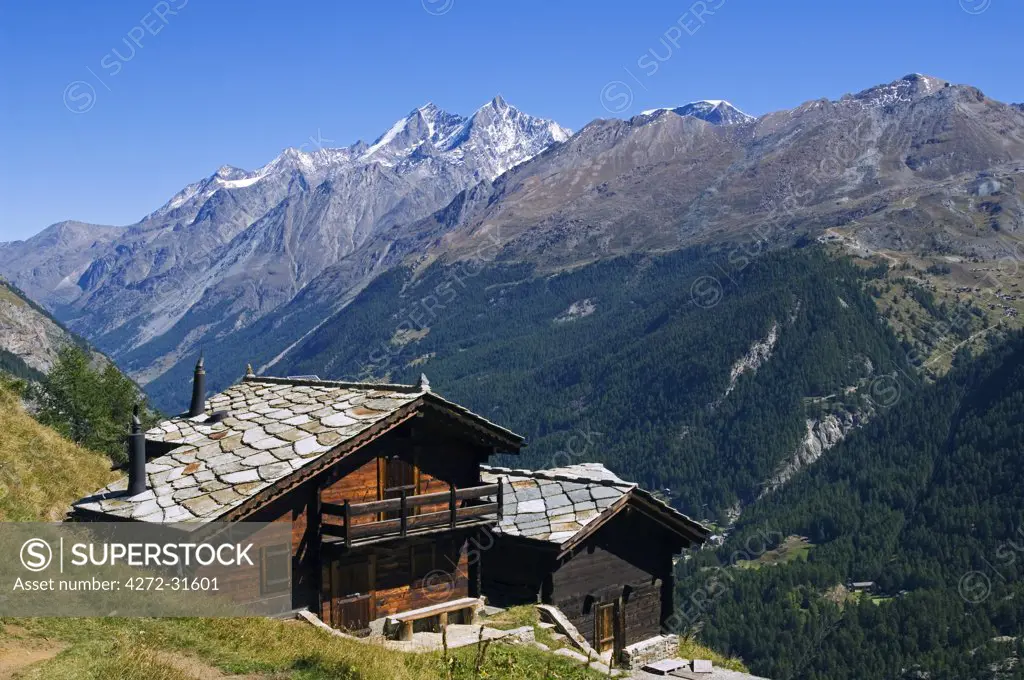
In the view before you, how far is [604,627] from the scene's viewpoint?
3234 centimetres

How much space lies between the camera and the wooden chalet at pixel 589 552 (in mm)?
30406

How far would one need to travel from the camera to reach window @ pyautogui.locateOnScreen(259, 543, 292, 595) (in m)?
23.9

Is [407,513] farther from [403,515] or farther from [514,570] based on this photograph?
[514,570]

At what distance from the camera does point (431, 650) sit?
21.9 meters

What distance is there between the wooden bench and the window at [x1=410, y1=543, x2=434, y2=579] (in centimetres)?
95

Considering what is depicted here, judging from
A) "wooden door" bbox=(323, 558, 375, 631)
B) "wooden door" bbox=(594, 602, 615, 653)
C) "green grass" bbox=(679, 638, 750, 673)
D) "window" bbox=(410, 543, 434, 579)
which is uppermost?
"window" bbox=(410, 543, 434, 579)

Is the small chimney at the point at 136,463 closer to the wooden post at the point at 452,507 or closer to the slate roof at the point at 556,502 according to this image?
the wooden post at the point at 452,507

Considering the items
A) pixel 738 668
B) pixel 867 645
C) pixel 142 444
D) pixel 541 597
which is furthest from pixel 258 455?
pixel 867 645

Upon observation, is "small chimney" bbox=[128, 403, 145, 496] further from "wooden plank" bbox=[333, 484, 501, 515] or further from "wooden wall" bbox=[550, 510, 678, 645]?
"wooden wall" bbox=[550, 510, 678, 645]

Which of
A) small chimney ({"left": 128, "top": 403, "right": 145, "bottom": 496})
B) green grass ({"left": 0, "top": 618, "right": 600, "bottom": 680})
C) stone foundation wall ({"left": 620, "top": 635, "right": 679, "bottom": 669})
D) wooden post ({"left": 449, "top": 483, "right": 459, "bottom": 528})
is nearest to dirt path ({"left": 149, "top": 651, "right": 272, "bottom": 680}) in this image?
green grass ({"left": 0, "top": 618, "right": 600, "bottom": 680})

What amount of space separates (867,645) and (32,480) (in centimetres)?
18666

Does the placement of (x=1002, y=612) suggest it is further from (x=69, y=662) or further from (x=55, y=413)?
(x=69, y=662)

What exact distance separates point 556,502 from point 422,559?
603cm

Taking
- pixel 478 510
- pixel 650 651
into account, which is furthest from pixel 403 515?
pixel 650 651
